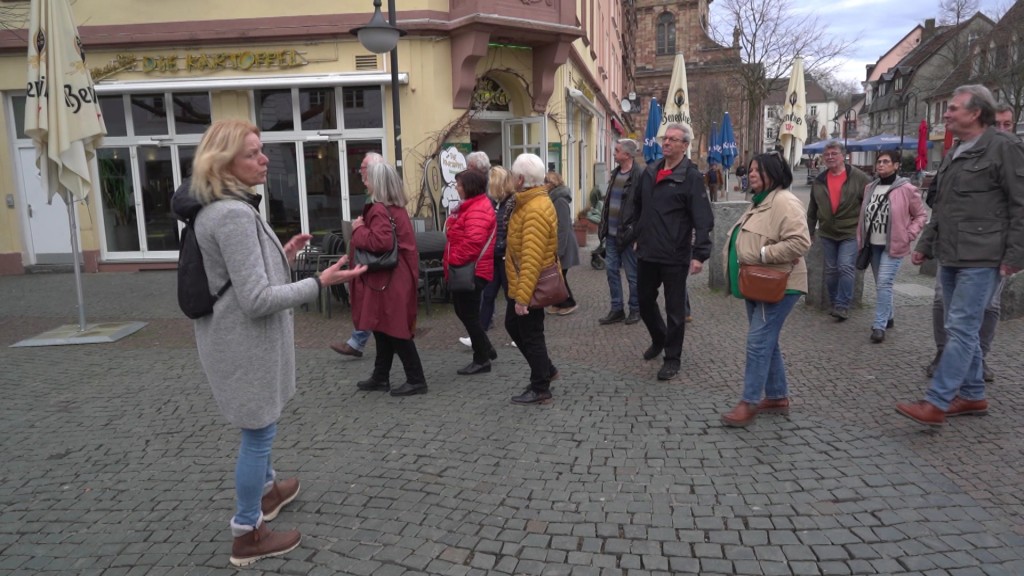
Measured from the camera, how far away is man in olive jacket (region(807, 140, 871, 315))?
715 cm

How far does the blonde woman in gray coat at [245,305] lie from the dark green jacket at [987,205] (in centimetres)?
357

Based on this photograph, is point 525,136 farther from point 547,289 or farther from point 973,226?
point 973,226

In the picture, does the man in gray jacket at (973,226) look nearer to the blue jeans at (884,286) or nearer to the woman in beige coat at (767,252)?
the woman in beige coat at (767,252)

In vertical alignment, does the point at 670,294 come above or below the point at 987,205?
below

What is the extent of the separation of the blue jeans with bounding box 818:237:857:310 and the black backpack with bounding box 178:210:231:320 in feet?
21.0

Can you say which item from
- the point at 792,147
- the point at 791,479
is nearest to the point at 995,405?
the point at 791,479

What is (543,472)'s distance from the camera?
3.98 metres

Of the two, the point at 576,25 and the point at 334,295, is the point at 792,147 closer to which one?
the point at 576,25

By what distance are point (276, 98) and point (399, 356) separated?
8216 millimetres

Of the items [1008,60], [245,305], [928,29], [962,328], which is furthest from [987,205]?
[928,29]

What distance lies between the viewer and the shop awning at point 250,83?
11242 mm

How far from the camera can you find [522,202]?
16.1 feet

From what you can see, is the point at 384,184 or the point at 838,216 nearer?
the point at 384,184

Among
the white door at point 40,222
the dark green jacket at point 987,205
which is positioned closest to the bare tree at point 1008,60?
the dark green jacket at point 987,205
